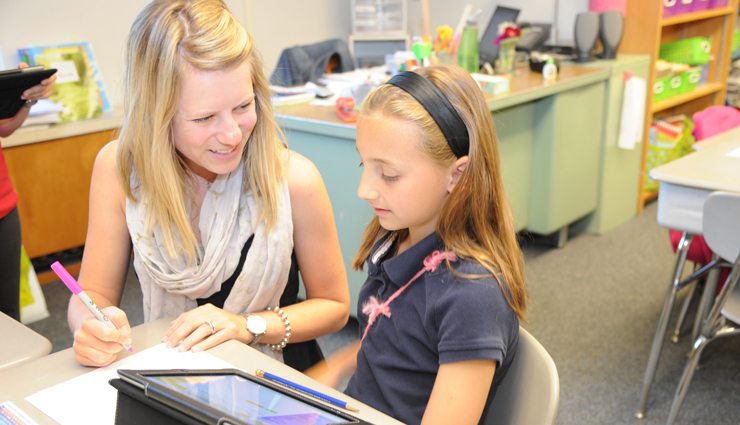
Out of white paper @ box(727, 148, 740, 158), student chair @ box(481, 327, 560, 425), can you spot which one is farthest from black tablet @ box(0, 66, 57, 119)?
white paper @ box(727, 148, 740, 158)

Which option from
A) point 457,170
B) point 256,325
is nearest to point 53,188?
point 256,325

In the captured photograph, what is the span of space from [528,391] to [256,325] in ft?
1.49

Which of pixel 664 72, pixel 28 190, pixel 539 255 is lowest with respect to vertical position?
pixel 539 255

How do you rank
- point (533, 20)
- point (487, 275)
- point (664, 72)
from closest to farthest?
point (487, 275)
point (664, 72)
point (533, 20)

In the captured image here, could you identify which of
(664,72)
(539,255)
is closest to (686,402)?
(539,255)

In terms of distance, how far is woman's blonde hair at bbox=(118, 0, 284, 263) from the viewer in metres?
1.16

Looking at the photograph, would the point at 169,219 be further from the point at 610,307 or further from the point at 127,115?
the point at 610,307

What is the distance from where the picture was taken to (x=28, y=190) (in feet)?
9.66

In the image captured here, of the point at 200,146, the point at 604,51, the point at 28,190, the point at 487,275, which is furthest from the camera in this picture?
the point at 604,51

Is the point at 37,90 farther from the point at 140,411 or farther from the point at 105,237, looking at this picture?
the point at 140,411

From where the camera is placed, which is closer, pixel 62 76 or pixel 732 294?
pixel 732 294

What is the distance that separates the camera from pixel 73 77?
3.18m

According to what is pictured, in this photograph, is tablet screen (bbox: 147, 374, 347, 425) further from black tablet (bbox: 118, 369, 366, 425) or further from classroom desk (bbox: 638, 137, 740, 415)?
classroom desk (bbox: 638, 137, 740, 415)

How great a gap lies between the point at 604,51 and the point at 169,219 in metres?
2.69
